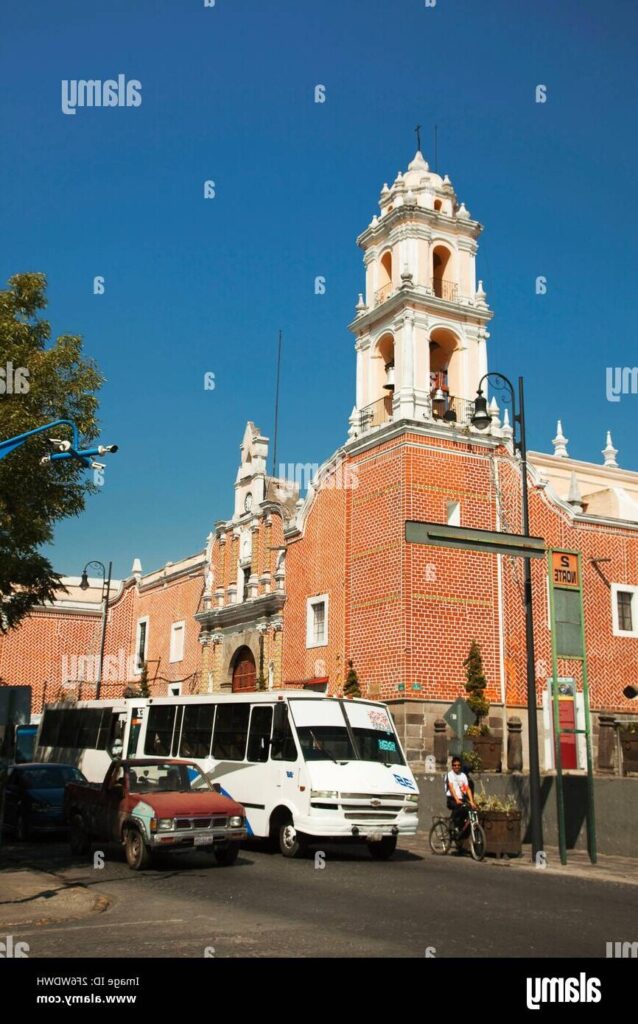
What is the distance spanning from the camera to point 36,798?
2008cm

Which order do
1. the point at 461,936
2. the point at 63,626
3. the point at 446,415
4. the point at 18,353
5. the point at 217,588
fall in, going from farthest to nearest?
the point at 63,626, the point at 217,588, the point at 446,415, the point at 18,353, the point at 461,936

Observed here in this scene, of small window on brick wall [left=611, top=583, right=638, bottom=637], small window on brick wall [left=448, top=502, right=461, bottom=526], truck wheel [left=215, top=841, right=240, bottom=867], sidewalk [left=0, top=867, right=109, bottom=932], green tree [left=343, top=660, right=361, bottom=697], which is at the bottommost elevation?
sidewalk [left=0, top=867, right=109, bottom=932]

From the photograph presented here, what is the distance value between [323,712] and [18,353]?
831 cm

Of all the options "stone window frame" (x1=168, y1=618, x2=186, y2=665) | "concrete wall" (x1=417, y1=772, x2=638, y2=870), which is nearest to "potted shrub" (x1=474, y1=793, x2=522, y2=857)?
"concrete wall" (x1=417, y1=772, x2=638, y2=870)

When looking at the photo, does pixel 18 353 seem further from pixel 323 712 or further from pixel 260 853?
pixel 260 853

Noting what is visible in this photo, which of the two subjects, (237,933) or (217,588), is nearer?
(237,933)

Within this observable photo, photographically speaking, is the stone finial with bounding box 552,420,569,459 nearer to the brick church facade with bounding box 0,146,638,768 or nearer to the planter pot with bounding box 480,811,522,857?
the brick church facade with bounding box 0,146,638,768

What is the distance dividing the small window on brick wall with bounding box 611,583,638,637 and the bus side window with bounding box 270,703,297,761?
16.7 m

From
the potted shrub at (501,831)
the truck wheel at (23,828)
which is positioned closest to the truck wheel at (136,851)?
the truck wheel at (23,828)

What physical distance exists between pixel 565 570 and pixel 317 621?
1570 cm

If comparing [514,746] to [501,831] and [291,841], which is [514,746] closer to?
[501,831]

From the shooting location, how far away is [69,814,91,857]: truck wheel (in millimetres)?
16703
